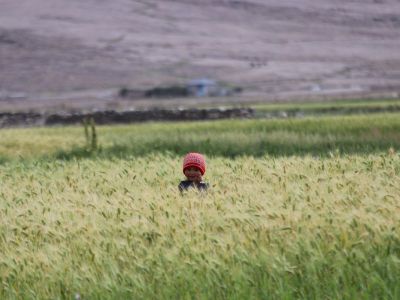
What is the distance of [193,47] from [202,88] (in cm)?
1594

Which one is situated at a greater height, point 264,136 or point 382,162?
point 382,162

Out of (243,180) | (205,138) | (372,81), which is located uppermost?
(243,180)

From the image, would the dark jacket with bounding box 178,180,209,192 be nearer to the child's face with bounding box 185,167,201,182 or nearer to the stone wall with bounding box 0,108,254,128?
the child's face with bounding box 185,167,201,182

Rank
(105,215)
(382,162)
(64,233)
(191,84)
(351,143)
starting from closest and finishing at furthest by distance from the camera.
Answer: (64,233) < (105,215) < (382,162) < (351,143) < (191,84)

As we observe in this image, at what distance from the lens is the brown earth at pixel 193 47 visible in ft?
274

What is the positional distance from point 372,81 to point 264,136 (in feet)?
207

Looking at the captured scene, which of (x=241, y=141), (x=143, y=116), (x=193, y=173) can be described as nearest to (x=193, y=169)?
(x=193, y=173)

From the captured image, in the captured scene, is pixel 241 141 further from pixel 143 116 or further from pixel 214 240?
pixel 143 116

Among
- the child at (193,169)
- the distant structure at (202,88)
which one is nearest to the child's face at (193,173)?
the child at (193,169)

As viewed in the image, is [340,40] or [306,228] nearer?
[306,228]

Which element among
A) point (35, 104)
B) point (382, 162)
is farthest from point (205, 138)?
point (35, 104)

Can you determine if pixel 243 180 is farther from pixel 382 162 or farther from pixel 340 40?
pixel 340 40

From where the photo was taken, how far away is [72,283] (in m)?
6.58

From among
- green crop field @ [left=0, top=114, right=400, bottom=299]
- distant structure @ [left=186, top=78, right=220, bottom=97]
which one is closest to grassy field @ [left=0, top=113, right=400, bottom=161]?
green crop field @ [left=0, top=114, right=400, bottom=299]
